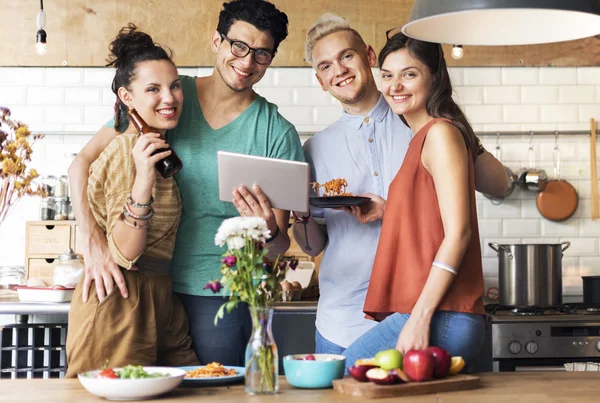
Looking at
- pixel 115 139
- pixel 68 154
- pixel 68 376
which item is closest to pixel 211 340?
pixel 68 376

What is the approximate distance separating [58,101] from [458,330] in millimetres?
3990

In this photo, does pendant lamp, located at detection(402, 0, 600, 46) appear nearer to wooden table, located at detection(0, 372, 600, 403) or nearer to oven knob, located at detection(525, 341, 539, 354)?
wooden table, located at detection(0, 372, 600, 403)

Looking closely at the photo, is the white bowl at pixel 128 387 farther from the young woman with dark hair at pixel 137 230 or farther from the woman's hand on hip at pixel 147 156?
the woman's hand on hip at pixel 147 156

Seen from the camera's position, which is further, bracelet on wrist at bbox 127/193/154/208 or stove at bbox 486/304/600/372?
stove at bbox 486/304/600/372

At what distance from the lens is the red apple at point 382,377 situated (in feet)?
6.67

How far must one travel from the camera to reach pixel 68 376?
2527 millimetres

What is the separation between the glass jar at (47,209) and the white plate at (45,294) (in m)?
1.05

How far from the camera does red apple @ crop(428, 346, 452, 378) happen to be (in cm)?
212

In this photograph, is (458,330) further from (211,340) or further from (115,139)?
(115,139)

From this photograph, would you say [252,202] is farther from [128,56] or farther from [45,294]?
[45,294]

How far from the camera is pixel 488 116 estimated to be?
17.8 ft

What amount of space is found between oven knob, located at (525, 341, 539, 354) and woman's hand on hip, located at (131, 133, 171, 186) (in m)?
2.63

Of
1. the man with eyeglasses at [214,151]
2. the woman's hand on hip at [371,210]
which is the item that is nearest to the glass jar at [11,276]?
the man with eyeglasses at [214,151]

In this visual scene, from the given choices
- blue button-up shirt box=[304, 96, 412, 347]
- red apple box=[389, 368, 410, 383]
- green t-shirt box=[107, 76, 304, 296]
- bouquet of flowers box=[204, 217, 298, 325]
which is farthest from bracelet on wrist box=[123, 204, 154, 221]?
red apple box=[389, 368, 410, 383]
